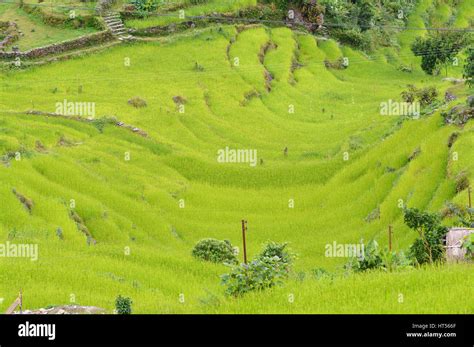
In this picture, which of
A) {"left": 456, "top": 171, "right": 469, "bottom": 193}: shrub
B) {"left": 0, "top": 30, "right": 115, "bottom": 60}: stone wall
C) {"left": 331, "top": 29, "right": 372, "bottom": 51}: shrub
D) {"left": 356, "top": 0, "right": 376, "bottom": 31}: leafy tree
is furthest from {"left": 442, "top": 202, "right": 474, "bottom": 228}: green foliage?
{"left": 356, "top": 0, "right": 376, "bottom": 31}: leafy tree

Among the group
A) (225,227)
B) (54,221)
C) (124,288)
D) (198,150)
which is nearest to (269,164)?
(198,150)

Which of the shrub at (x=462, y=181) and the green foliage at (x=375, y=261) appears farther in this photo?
the shrub at (x=462, y=181)

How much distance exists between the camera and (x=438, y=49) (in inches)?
2837

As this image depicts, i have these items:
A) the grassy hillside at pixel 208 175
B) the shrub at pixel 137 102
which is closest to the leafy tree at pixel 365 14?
the grassy hillside at pixel 208 175

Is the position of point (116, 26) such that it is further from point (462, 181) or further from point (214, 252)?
point (462, 181)

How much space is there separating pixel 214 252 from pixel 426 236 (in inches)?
341

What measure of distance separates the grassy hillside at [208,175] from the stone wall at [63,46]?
1.83 m

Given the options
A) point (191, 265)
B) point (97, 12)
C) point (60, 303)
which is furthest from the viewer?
point (97, 12)

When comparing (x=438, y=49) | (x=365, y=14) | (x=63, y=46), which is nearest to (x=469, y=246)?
(x=63, y=46)

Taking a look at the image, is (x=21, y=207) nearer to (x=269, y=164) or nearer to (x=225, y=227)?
(x=225, y=227)

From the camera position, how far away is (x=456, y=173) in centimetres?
2961

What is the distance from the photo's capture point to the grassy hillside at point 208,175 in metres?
17.8

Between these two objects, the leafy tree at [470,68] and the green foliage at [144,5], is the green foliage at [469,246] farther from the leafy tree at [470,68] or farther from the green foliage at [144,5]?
the green foliage at [144,5]

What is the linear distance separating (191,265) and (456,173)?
1211 centimetres
